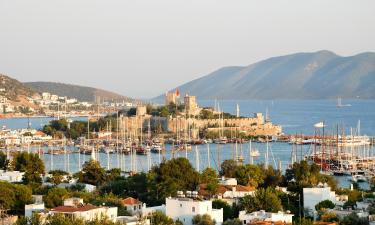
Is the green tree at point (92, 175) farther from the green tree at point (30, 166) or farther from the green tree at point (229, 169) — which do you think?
the green tree at point (229, 169)

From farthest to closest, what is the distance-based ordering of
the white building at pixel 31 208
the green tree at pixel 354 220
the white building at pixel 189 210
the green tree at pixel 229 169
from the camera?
1. the green tree at pixel 229 169
2. the white building at pixel 31 208
3. the white building at pixel 189 210
4. the green tree at pixel 354 220

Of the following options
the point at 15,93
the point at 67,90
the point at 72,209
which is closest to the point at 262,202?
the point at 72,209

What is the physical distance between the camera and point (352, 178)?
4062 cm

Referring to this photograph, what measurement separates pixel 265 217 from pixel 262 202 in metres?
2.10

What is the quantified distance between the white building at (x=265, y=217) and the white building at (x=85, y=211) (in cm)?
275

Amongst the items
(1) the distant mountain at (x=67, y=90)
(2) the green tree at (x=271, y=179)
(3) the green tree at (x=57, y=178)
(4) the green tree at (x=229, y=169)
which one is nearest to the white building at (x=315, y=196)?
(2) the green tree at (x=271, y=179)

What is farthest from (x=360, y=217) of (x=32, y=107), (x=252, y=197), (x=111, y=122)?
(x=32, y=107)

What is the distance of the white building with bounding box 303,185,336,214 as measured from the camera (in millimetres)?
23672

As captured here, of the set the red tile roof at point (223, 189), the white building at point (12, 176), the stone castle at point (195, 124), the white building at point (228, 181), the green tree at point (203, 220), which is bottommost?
the green tree at point (203, 220)

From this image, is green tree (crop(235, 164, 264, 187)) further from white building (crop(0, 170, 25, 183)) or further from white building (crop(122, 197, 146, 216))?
white building (crop(0, 170, 25, 183))

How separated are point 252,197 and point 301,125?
71.0 meters

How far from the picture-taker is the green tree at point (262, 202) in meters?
21.8

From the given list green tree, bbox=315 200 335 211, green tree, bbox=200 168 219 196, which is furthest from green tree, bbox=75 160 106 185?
green tree, bbox=315 200 335 211

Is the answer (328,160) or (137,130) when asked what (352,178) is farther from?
(137,130)
